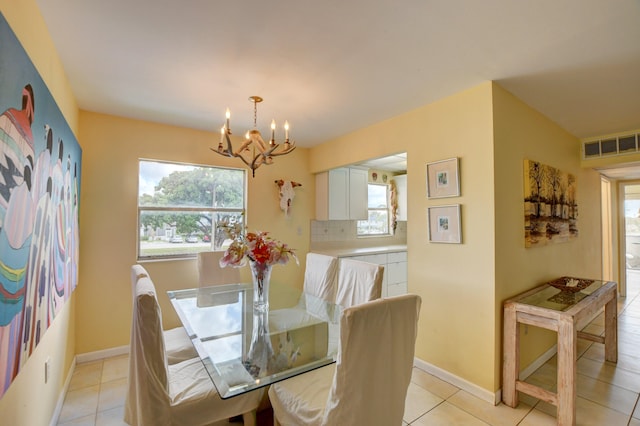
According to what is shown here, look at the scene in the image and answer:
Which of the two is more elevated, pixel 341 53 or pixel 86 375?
pixel 341 53

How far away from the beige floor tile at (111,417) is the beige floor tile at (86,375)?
512mm

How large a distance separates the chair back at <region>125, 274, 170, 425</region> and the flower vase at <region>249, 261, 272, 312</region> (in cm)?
81

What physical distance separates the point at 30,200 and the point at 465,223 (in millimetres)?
2658

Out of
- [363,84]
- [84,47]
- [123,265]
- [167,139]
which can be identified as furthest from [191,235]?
[363,84]

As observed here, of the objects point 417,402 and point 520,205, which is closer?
point 417,402

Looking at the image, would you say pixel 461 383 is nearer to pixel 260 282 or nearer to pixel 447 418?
pixel 447 418

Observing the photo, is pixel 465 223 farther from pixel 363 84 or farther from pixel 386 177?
pixel 386 177

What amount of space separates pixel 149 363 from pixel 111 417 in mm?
1215

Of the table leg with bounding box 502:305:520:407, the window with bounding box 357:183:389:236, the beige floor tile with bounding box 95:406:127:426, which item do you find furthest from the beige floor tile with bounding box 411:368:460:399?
the window with bounding box 357:183:389:236

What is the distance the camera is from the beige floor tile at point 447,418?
192 cm

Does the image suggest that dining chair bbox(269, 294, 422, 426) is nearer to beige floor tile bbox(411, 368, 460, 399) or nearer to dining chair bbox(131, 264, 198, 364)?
dining chair bbox(131, 264, 198, 364)

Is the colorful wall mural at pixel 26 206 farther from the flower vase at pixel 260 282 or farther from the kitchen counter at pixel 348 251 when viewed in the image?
the kitchen counter at pixel 348 251

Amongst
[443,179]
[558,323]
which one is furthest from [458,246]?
[558,323]

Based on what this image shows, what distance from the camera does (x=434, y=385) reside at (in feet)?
7.79
